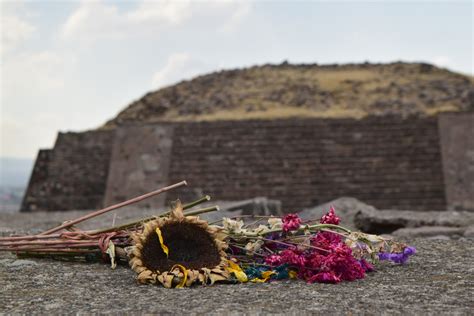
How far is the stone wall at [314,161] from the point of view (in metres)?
12.8

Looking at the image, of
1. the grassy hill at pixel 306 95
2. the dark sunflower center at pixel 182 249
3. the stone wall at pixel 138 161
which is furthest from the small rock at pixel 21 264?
the grassy hill at pixel 306 95

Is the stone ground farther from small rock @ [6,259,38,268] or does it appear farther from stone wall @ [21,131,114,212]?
stone wall @ [21,131,114,212]

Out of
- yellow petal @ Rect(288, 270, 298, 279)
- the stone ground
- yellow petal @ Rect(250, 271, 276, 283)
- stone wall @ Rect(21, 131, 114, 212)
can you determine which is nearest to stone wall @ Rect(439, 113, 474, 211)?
stone wall @ Rect(21, 131, 114, 212)

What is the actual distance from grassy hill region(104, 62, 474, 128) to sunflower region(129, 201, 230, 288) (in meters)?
13.8

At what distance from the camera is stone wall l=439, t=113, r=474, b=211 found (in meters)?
12.6

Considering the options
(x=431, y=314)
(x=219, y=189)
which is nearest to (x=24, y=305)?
(x=431, y=314)

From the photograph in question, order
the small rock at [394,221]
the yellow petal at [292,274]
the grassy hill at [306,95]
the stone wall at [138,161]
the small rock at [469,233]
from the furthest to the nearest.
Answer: the grassy hill at [306,95] < the stone wall at [138,161] < the small rock at [394,221] < the small rock at [469,233] < the yellow petal at [292,274]

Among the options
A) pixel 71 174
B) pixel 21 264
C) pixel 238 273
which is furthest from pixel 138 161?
pixel 238 273

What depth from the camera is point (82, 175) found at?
607 inches

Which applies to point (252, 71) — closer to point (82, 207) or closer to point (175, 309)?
point (82, 207)

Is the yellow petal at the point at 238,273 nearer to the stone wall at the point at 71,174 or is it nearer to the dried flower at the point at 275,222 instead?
the dried flower at the point at 275,222

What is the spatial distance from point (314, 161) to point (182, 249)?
10.7 meters

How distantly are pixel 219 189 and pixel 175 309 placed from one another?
1099 centimetres

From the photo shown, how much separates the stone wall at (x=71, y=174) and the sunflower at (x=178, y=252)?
39.8 ft
